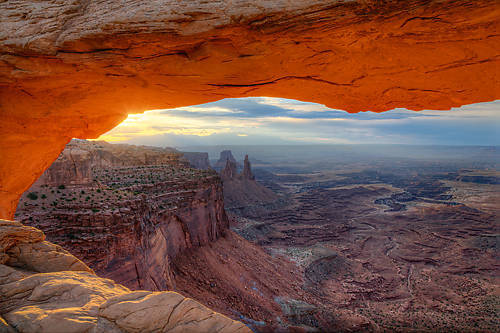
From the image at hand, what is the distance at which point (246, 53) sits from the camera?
5.22m

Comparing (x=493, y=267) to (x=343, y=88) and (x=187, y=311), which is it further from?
(x=187, y=311)

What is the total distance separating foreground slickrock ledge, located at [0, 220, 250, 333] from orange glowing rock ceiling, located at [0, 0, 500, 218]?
152 inches


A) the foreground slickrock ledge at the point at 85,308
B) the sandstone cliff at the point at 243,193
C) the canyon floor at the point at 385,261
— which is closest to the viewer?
the foreground slickrock ledge at the point at 85,308

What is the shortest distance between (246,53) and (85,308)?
5.05 meters

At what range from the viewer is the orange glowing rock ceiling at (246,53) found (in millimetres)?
4258

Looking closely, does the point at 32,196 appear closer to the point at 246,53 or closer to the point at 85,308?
the point at 85,308

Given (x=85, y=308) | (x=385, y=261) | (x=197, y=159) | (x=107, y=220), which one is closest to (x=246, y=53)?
(x=85, y=308)

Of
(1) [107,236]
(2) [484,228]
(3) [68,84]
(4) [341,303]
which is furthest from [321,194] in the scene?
(3) [68,84]

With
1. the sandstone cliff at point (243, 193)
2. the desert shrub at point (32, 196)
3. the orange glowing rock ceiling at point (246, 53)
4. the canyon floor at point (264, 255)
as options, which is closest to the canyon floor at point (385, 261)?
the canyon floor at point (264, 255)

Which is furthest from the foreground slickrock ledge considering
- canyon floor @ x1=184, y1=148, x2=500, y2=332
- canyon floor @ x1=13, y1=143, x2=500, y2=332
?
canyon floor @ x1=184, y1=148, x2=500, y2=332

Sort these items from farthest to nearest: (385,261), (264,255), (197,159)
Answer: (197,159)
(385,261)
(264,255)

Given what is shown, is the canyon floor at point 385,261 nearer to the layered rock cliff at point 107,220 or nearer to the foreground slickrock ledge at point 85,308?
the layered rock cliff at point 107,220

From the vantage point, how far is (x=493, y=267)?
3409 cm

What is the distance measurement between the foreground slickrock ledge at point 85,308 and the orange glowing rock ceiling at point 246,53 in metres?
3.86
